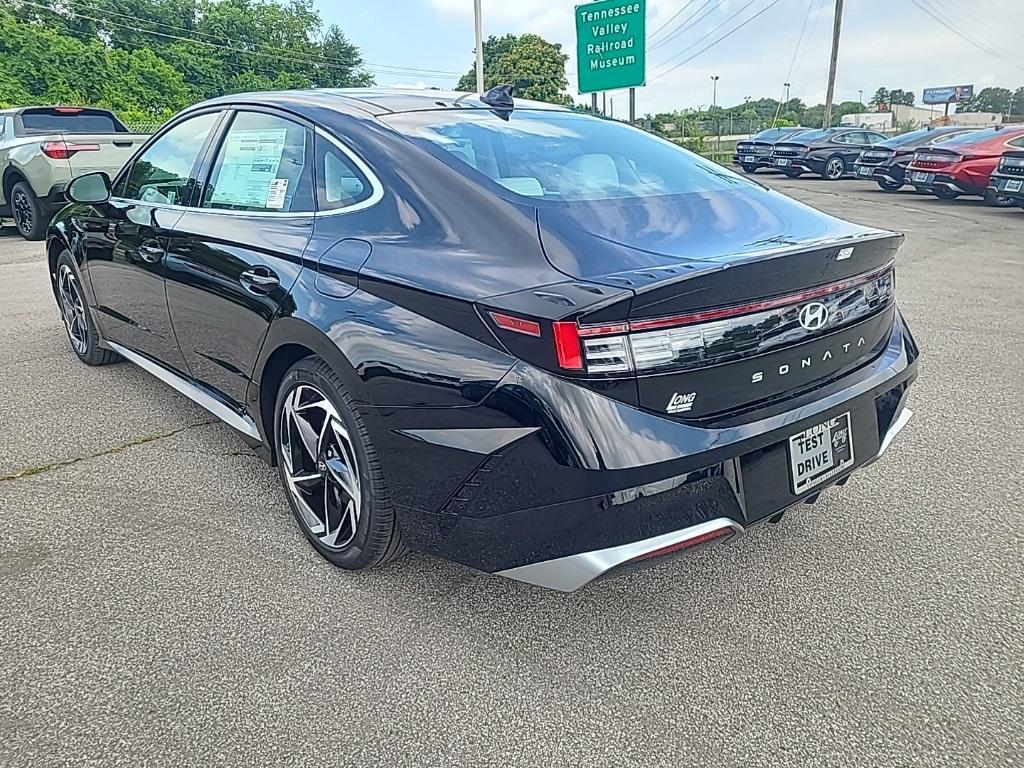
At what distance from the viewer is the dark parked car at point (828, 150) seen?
20625 millimetres

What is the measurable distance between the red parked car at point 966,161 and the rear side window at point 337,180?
13209 mm

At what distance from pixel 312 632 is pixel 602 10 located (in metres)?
19.2

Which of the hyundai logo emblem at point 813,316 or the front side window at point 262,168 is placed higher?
the front side window at point 262,168

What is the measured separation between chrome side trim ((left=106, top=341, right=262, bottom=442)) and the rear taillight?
6251 millimetres

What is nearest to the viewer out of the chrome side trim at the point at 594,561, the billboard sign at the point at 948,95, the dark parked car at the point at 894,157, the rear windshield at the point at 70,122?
the chrome side trim at the point at 594,561

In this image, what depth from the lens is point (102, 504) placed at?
292 cm

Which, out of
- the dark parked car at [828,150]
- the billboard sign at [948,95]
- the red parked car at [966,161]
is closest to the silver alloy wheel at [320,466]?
the red parked car at [966,161]

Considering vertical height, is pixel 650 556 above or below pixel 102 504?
above

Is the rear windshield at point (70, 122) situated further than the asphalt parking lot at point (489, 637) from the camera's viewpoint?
Yes

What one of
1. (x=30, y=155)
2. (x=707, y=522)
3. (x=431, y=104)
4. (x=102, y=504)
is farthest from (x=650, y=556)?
(x=30, y=155)

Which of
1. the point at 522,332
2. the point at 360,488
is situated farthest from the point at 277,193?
the point at 522,332

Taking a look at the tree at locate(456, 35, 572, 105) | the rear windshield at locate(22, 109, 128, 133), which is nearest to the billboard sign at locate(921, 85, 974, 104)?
the tree at locate(456, 35, 572, 105)

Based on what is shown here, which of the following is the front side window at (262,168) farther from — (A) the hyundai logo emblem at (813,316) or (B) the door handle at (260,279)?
(A) the hyundai logo emblem at (813,316)

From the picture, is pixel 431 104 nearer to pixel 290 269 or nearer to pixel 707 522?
pixel 290 269
